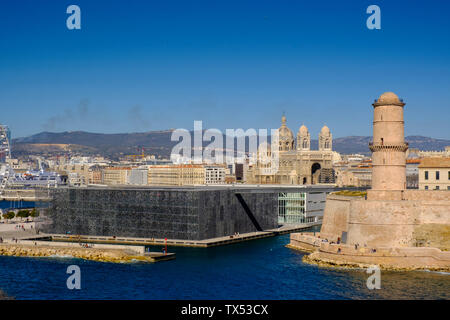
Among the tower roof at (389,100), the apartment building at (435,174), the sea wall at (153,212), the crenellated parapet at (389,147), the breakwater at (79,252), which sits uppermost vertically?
the tower roof at (389,100)

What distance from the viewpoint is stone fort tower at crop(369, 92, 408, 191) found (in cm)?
5975

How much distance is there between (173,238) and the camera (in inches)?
2857

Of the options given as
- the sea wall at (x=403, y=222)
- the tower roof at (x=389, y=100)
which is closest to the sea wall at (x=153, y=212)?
the sea wall at (x=403, y=222)

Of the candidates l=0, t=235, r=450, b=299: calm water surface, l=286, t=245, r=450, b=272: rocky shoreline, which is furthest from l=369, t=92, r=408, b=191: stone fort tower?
l=0, t=235, r=450, b=299: calm water surface

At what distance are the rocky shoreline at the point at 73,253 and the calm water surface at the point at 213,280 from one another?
6.14 feet

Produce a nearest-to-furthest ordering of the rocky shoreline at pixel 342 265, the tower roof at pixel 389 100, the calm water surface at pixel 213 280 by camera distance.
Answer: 1. the calm water surface at pixel 213 280
2. the rocky shoreline at pixel 342 265
3. the tower roof at pixel 389 100

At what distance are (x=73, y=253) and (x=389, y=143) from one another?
112 feet

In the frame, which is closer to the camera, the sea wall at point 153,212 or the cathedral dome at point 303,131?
the sea wall at point 153,212

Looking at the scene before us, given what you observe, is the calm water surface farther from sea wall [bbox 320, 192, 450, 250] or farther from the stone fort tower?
the stone fort tower

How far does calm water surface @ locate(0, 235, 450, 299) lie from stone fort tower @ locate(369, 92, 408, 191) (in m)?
10.7

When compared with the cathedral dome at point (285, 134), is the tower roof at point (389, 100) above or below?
below

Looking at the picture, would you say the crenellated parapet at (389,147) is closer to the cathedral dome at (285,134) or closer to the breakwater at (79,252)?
the breakwater at (79,252)

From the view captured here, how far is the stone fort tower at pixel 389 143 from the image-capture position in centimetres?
5975

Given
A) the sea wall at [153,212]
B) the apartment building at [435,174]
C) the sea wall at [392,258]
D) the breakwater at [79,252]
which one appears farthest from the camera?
the sea wall at [153,212]
